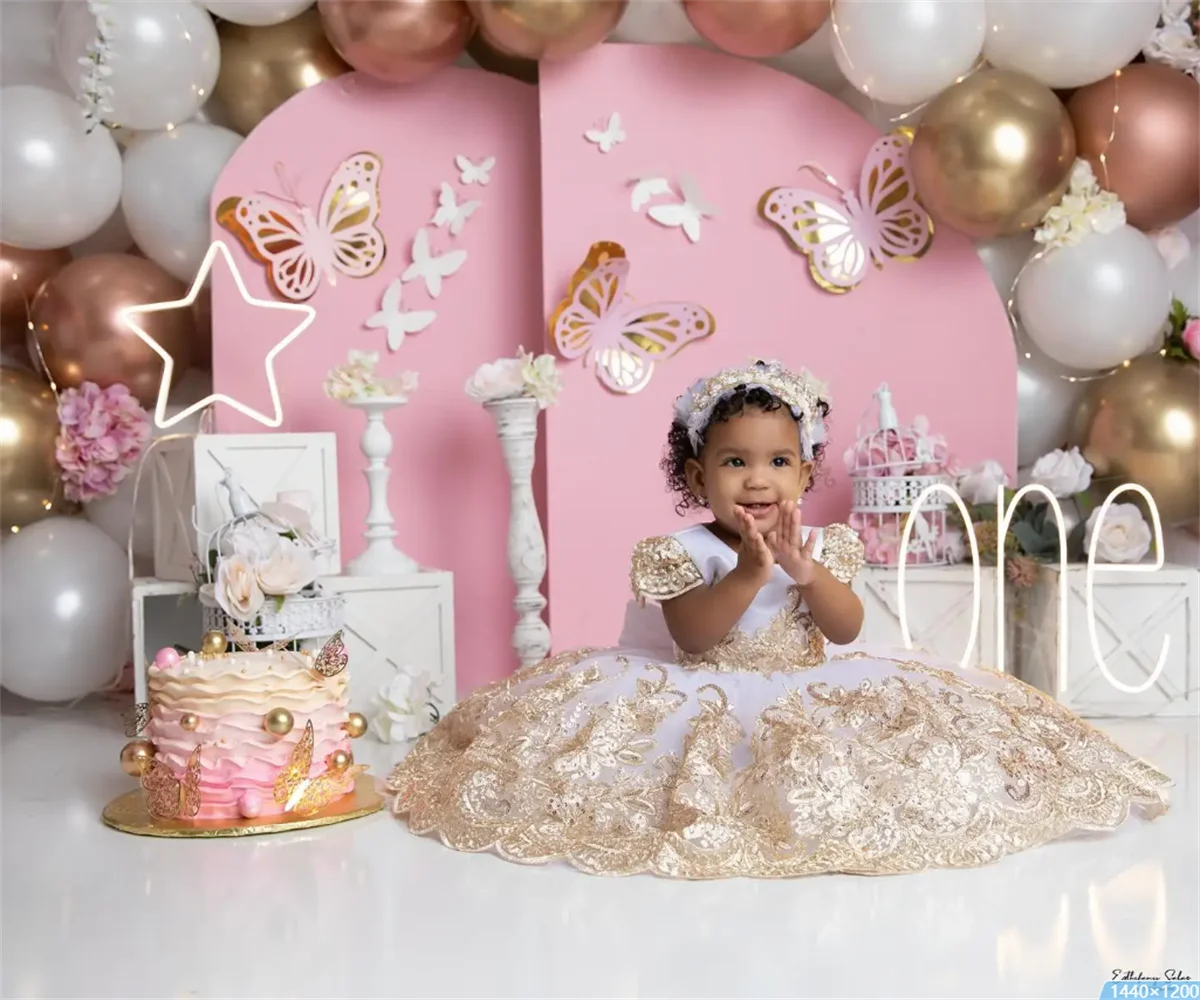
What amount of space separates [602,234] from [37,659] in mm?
1994

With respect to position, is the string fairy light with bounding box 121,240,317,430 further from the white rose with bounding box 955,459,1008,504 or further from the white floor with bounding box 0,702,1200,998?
the white rose with bounding box 955,459,1008,504

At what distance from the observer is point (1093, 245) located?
12.6ft

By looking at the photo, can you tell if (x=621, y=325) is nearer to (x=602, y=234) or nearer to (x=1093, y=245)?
(x=602, y=234)

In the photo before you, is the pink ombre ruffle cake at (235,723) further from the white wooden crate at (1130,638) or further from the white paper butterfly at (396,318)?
the white wooden crate at (1130,638)

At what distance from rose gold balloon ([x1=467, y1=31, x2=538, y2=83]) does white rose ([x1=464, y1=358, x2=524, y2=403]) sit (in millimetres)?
1068

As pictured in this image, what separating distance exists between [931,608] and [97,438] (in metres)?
2.33

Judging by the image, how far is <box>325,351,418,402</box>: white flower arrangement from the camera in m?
3.84

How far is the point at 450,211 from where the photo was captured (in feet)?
13.9

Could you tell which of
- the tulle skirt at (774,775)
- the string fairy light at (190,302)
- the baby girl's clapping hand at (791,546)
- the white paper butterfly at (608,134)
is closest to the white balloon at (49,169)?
the string fairy light at (190,302)

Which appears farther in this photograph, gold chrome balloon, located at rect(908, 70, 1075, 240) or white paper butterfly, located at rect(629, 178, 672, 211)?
white paper butterfly, located at rect(629, 178, 672, 211)

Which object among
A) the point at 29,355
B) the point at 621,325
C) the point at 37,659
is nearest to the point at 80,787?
the point at 37,659

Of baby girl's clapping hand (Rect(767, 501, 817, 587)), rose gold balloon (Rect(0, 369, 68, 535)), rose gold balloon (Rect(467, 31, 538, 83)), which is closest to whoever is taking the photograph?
baby girl's clapping hand (Rect(767, 501, 817, 587))

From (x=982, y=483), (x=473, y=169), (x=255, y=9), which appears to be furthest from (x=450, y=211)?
(x=982, y=483)

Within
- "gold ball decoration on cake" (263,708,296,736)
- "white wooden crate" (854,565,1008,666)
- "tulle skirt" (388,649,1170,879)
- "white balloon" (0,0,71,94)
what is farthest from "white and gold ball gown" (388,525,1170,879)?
"white balloon" (0,0,71,94)
